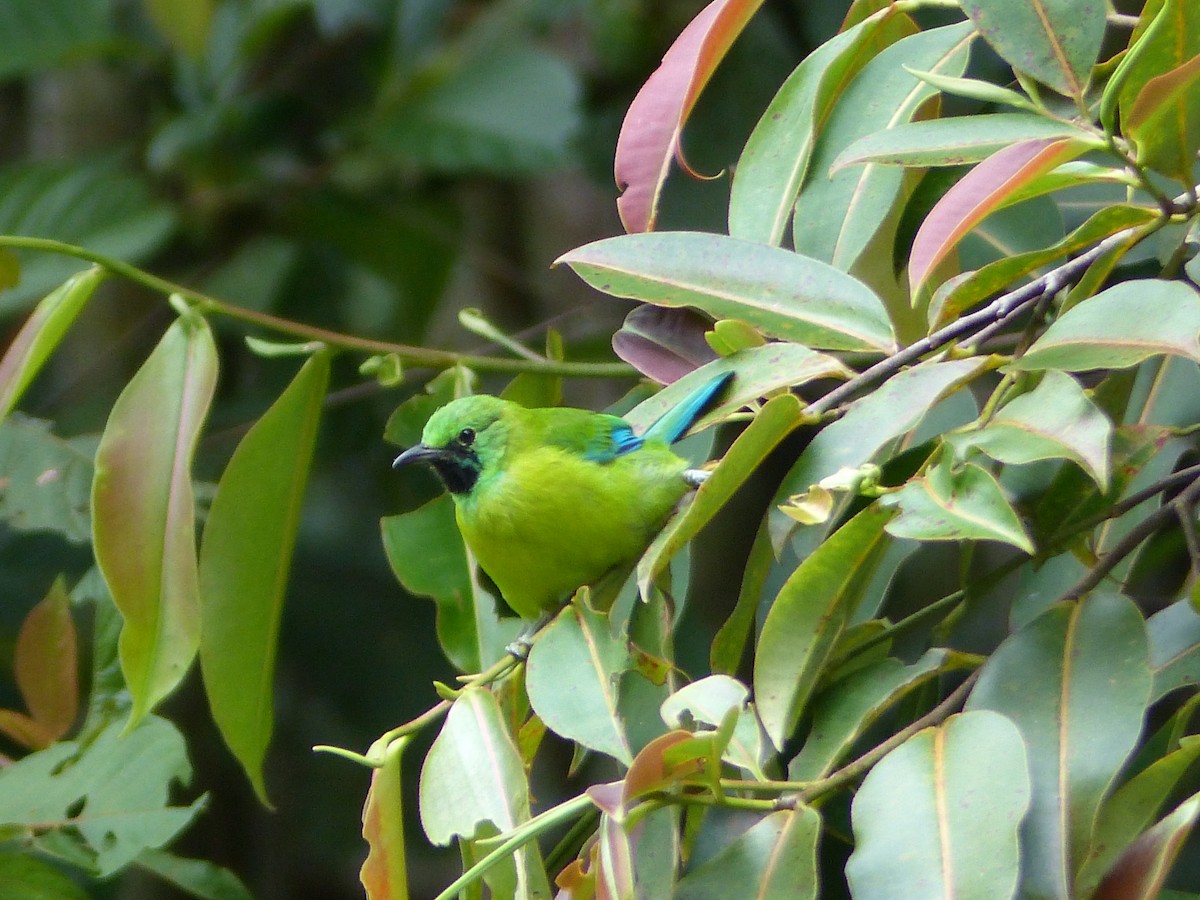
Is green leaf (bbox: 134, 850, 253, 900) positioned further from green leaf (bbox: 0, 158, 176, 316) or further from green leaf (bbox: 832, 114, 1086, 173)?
green leaf (bbox: 0, 158, 176, 316)

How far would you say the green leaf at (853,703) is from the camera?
1.43m

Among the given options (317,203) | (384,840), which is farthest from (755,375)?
(317,203)

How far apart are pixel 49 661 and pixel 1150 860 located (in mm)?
1958

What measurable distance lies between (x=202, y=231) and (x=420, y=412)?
251cm

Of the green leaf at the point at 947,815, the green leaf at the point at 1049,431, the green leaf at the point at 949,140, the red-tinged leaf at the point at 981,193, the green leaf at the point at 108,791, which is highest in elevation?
the green leaf at the point at 949,140

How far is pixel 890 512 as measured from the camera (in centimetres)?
137

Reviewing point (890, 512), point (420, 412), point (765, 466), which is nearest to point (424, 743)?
point (765, 466)

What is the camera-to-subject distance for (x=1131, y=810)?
52.4 inches

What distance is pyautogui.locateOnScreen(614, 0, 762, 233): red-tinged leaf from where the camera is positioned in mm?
1872

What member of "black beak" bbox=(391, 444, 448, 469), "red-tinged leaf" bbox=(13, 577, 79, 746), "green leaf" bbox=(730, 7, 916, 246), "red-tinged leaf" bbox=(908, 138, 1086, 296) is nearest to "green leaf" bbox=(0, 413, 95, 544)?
"red-tinged leaf" bbox=(13, 577, 79, 746)

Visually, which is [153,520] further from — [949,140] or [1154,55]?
[1154,55]

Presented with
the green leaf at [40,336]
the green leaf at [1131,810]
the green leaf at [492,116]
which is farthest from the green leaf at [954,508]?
the green leaf at [492,116]

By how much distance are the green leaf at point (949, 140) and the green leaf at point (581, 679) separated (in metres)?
0.62

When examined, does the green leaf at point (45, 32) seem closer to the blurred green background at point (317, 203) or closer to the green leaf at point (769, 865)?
the blurred green background at point (317, 203)
